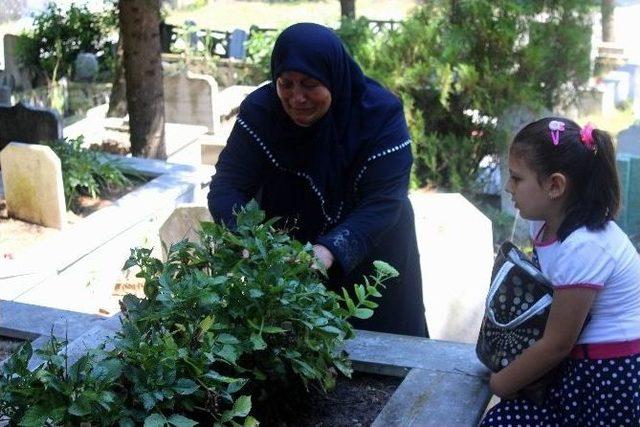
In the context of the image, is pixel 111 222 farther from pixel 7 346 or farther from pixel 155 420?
pixel 155 420

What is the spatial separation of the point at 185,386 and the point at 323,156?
1.14 m

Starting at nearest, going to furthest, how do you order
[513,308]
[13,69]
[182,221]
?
1. [513,308]
2. [182,221]
3. [13,69]

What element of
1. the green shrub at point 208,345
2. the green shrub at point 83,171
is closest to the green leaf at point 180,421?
the green shrub at point 208,345

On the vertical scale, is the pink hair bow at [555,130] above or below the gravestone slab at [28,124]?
above

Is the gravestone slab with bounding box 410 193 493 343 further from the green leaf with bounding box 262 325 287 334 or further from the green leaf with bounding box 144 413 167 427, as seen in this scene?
the green leaf with bounding box 144 413 167 427

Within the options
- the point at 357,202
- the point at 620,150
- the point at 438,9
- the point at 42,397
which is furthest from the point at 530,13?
the point at 42,397

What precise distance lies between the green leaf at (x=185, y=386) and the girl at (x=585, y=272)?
808 mm

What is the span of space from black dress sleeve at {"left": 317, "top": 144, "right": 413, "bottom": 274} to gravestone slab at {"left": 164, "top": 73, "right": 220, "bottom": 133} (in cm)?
867

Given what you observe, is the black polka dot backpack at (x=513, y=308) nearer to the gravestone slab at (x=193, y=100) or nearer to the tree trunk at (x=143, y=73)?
the tree trunk at (x=143, y=73)

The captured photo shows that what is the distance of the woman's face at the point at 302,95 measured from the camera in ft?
9.20

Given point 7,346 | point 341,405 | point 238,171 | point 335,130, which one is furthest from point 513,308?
point 7,346

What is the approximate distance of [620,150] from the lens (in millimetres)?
9258

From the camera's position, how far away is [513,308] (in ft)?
7.85

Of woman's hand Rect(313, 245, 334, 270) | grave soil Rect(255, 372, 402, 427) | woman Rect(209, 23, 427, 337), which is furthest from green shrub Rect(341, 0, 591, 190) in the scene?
grave soil Rect(255, 372, 402, 427)
